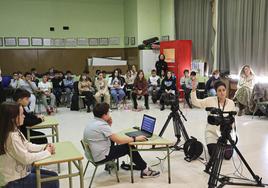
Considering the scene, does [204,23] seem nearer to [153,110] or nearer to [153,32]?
[153,32]

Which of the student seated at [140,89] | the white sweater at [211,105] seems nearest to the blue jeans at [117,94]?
the student seated at [140,89]

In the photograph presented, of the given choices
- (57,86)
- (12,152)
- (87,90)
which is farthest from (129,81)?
(12,152)

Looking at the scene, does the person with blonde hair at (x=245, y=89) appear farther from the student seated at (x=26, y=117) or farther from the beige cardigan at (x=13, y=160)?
the beige cardigan at (x=13, y=160)

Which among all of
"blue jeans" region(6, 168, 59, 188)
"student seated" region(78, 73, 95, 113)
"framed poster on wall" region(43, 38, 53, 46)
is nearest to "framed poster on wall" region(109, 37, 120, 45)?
"framed poster on wall" region(43, 38, 53, 46)

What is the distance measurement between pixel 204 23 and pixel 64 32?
5.47 meters

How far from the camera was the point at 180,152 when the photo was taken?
192 inches

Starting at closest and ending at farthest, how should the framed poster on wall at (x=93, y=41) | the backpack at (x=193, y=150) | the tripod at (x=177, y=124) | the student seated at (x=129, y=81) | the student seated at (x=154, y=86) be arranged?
the backpack at (x=193, y=150)
the tripod at (x=177, y=124)
the student seated at (x=154, y=86)
the student seated at (x=129, y=81)
the framed poster on wall at (x=93, y=41)

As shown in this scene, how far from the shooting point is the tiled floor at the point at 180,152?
3.78m

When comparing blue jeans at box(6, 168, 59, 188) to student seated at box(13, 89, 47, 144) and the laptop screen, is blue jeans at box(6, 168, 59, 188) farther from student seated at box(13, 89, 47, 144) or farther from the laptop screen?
the laptop screen

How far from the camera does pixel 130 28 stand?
12633 mm

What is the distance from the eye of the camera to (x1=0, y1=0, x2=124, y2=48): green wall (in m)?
11.4

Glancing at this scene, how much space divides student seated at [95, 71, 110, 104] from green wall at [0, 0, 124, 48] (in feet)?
14.1

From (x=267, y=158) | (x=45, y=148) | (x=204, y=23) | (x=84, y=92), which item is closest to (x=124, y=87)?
(x=84, y=92)

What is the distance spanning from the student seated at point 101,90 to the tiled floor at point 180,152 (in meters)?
0.53
